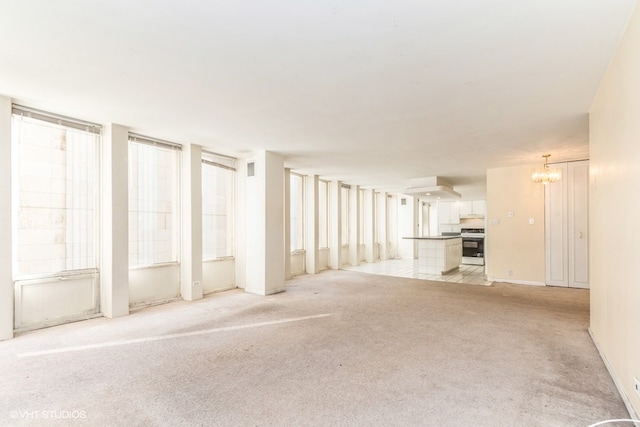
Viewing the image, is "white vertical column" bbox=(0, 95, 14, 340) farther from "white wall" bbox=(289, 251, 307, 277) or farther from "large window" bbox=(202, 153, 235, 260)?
"white wall" bbox=(289, 251, 307, 277)

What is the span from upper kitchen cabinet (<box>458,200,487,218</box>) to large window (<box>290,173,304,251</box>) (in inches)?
263

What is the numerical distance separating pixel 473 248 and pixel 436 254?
2.50 meters

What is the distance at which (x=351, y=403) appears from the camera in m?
2.14

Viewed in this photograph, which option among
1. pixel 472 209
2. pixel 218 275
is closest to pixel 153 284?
pixel 218 275

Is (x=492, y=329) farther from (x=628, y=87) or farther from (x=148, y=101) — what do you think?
(x=148, y=101)

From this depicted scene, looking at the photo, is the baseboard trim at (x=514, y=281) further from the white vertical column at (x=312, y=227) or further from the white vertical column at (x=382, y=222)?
the white vertical column at (x=382, y=222)

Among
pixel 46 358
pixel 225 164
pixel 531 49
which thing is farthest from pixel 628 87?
pixel 225 164

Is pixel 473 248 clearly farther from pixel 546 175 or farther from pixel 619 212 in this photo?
pixel 619 212

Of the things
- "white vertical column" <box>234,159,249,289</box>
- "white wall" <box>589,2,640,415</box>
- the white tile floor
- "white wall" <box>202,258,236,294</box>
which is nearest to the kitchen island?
the white tile floor

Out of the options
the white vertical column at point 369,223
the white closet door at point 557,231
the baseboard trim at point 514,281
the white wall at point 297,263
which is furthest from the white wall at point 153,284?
the white closet door at point 557,231

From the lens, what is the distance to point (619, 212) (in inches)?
93.2

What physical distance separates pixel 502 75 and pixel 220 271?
5.33 metres

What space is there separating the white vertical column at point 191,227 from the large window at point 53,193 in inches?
50.0

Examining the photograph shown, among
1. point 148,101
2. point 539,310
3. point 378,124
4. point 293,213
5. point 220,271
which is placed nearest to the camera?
point 148,101
